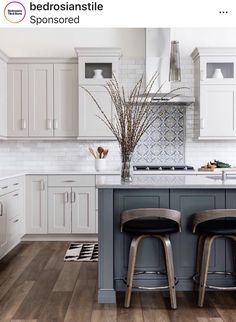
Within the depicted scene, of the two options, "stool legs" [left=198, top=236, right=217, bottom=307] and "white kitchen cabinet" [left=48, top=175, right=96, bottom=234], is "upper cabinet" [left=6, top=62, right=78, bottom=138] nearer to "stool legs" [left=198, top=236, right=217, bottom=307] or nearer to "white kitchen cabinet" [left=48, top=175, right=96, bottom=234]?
"white kitchen cabinet" [left=48, top=175, right=96, bottom=234]

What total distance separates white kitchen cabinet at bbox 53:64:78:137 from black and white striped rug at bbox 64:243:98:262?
1559 millimetres

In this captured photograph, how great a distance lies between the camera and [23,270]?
4324mm

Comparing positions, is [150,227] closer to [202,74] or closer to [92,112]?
[92,112]

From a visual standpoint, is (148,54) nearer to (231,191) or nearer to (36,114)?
(36,114)

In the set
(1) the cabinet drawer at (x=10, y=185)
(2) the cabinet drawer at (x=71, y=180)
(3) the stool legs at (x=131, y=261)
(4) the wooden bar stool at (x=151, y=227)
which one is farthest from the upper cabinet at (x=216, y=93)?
(3) the stool legs at (x=131, y=261)

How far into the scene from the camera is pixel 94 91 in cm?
587

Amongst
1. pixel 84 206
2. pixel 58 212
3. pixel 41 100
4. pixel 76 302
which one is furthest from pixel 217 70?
pixel 76 302

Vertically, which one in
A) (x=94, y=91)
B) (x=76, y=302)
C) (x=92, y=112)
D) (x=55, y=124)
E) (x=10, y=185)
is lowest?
(x=76, y=302)

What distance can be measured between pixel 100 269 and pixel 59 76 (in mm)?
3300

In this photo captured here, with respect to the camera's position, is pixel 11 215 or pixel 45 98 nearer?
pixel 11 215

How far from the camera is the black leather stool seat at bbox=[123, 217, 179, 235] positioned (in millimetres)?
3146

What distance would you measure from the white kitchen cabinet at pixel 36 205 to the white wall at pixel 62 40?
192 cm

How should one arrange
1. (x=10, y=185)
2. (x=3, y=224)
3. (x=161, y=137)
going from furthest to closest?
1. (x=161, y=137)
2. (x=10, y=185)
3. (x=3, y=224)

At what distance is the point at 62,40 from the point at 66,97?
3.22 ft
